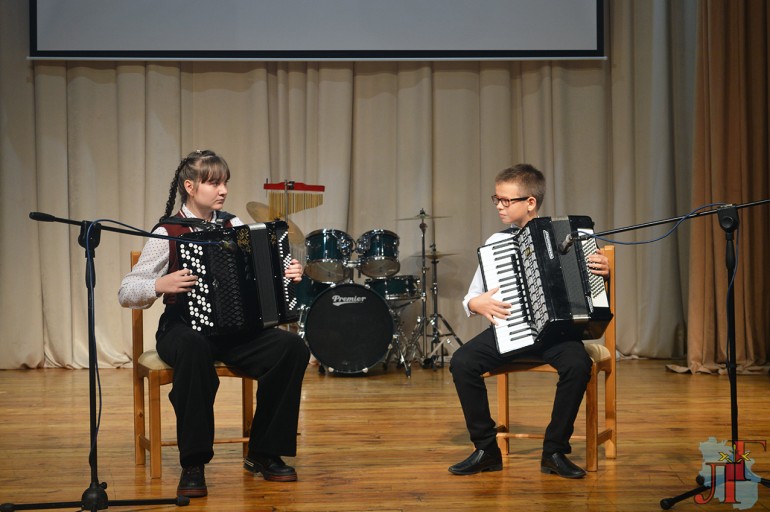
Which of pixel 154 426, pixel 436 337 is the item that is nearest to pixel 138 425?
pixel 154 426

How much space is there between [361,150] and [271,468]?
11.6 ft

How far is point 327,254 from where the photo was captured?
18.1 ft

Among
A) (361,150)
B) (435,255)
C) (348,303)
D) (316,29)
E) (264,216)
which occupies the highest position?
(316,29)

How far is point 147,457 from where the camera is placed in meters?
3.50

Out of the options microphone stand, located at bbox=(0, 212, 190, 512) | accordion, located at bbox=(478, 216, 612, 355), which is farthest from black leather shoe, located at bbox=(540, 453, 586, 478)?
microphone stand, located at bbox=(0, 212, 190, 512)

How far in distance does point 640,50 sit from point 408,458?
3.96m

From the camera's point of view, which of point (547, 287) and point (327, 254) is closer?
point (547, 287)

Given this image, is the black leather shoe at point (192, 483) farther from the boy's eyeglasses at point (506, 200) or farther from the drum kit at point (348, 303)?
the drum kit at point (348, 303)

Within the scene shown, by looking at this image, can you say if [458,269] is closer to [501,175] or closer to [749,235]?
[749,235]

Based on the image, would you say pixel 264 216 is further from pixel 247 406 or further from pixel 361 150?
pixel 247 406

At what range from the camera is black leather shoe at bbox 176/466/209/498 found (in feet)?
9.50

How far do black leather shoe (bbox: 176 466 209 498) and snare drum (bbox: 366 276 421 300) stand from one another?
2851 millimetres

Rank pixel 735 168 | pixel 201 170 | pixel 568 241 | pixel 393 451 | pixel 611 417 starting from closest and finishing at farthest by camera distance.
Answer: pixel 568 241
pixel 201 170
pixel 611 417
pixel 393 451
pixel 735 168

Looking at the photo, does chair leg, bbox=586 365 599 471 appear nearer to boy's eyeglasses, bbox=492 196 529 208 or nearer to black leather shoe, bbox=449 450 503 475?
black leather shoe, bbox=449 450 503 475
